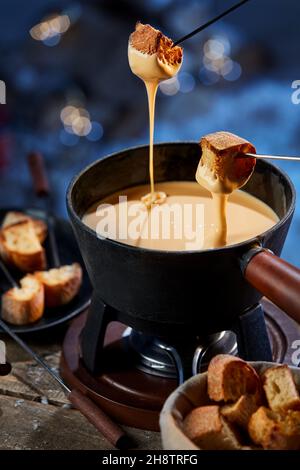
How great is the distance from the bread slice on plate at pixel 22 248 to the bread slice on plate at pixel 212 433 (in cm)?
100

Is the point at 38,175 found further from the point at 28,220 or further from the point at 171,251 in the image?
the point at 171,251

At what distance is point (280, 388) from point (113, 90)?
2807 mm

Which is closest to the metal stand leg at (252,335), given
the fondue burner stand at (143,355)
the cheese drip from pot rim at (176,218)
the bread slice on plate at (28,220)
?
the fondue burner stand at (143,355)

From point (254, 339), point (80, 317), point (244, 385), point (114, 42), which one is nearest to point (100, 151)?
point (114, 42)

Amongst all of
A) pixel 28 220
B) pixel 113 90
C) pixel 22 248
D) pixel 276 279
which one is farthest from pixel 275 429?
pixel 113 90

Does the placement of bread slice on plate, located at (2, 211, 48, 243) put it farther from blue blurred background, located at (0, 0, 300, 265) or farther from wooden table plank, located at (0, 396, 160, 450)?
blue blurred background, located at (0, 0, 300, 265)

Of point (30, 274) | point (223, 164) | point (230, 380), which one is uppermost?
point (223, 164)

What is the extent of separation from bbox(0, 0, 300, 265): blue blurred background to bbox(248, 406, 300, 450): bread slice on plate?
81.5 inches

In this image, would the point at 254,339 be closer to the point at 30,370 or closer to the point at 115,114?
the point at 30,370

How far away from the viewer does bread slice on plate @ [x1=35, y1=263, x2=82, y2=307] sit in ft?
6.79

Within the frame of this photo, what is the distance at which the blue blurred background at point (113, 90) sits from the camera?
3607mm

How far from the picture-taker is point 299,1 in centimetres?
468

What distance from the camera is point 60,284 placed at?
206 cm

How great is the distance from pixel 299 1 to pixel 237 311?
3.54 meters
